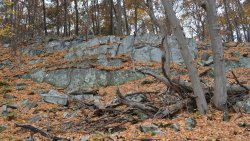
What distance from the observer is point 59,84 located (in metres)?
15.5

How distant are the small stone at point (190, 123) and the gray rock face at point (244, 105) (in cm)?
159

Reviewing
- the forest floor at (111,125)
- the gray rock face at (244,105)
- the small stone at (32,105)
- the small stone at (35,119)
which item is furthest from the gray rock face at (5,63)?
the gray rock face at (244,105)

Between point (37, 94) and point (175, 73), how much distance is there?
281 inches

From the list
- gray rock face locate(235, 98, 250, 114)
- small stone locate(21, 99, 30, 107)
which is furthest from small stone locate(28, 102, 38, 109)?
gray rock face locate(235, 98, 250, 114)

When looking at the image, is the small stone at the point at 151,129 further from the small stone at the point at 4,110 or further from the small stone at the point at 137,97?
the small stone at the point at 4,110

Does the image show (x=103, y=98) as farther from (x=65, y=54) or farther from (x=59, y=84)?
(x=65, y=54)

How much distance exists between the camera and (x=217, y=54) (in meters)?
8.01

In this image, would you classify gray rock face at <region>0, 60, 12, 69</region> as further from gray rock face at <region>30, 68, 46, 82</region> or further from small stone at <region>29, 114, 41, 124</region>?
small stone at <region>29, 114, 41, 124</region>

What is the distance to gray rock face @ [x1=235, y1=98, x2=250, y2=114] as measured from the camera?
8.22 m

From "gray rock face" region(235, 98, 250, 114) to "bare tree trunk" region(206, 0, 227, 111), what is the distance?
0.53 m

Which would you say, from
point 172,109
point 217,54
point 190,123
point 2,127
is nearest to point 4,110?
point 2,127

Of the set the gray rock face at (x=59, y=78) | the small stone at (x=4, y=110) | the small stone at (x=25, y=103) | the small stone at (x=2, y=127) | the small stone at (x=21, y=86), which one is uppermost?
the gray rock face at (x=59, y=78)

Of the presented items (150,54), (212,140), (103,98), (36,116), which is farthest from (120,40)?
(212,140)

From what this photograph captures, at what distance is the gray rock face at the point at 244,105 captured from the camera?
27.0ft
